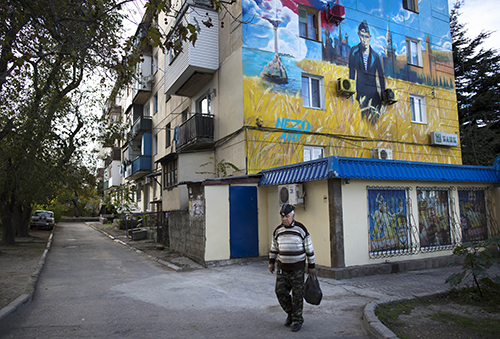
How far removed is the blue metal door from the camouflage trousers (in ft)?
19.1

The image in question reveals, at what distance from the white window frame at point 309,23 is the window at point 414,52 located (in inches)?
210

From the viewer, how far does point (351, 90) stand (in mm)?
14656

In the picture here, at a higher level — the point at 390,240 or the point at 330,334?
the point at 390,240

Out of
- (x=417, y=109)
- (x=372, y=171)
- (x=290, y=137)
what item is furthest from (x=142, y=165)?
(x=372, y=171)

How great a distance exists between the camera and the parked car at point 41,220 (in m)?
27.8

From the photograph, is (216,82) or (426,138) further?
(426,138)

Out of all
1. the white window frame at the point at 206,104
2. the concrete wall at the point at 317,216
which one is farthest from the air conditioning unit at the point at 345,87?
the concrete wall at the point at 317,216

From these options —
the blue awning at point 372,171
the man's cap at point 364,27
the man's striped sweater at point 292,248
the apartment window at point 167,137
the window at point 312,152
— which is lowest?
the man's striped sweater at point 292,248

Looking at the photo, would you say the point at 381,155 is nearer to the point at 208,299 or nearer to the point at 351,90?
the point at 351,90

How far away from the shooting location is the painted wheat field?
13.0 metres

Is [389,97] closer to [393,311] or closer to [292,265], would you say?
[393,311]

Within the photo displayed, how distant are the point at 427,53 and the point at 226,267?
14.8 m

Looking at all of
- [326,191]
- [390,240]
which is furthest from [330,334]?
[390,240]

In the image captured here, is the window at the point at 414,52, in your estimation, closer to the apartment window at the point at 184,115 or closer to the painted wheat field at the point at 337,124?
the painted wheat field at the point at 337,124
